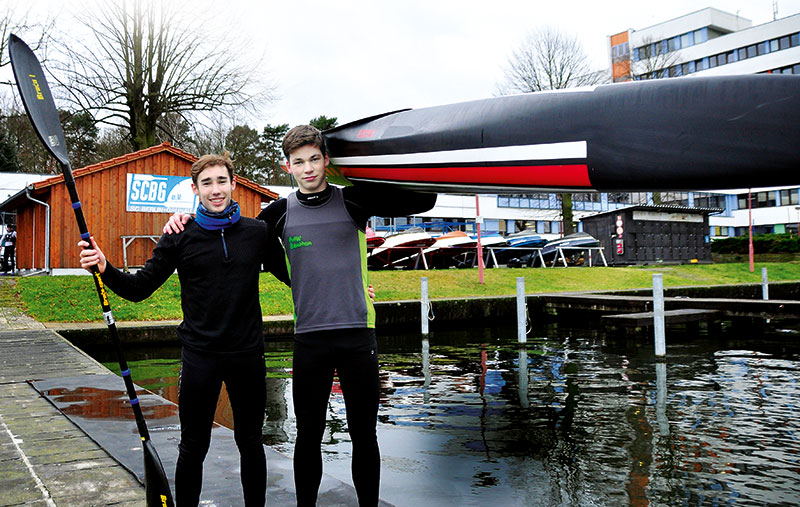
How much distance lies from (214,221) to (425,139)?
1.39m

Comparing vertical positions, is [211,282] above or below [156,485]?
above

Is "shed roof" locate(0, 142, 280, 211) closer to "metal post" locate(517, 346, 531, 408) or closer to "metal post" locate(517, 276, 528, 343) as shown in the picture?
"metal post" locate(517, 276, 528, 343)

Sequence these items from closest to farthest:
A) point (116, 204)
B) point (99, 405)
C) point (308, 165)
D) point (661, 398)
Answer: point (308, 165)
point (99, 405)
point (661, 398)
point (116, 204)

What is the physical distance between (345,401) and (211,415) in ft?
1.89

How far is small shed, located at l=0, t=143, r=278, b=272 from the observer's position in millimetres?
17375

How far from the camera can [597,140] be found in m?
3.09

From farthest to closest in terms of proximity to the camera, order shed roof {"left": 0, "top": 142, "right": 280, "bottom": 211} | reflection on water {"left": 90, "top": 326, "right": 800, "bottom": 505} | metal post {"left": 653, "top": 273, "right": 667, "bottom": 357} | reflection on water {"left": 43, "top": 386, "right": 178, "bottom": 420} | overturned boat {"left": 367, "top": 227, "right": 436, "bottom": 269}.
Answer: overturned boat {"left": 367, "top": 227, "right": 436, "bottom": 269}, shed roof {"left": 0, "top": 142, "right": 280, "bottom": 211}, metal post {"left": 653, "top": 273, "right": 667, "bottom": 357}, reflection on water {"left": 43, "top": 386, "right": 178, "bottom": 420}, reflection on water {"left": 90, "top": 326, "right": 800, "bottom": 505}

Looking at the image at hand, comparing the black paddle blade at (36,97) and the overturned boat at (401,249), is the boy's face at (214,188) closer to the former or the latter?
the black paddle blade at (36,97)

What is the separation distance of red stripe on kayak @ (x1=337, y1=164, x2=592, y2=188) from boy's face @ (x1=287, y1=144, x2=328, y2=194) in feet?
2.74

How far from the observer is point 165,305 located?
45.9ft

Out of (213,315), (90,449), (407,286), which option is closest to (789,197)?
(407,286)

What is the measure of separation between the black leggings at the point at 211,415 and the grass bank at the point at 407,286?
11.2 meters

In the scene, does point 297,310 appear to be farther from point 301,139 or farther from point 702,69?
point 702,69

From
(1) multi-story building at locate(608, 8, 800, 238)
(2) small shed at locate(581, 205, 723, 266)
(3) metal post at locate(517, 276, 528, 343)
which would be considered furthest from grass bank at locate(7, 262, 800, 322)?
(1) multi-story building at locate(608, 8, 800, 238)
